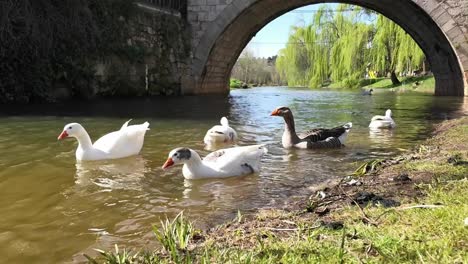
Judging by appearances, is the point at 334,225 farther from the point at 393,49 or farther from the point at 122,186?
the point at 393,49

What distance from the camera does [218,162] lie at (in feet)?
16.3

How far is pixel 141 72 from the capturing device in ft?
60.7

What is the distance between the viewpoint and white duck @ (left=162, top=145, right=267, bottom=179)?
4.74 meters

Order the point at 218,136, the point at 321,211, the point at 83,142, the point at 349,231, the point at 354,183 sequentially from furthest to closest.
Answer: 1. the point at 218,136
2. the point at 83,142
3. the point at 354,183
4. the point at 321,211
5. the point at 349,231

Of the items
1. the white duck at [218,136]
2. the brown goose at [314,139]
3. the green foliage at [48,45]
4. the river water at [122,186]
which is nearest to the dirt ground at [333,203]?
the river water at [122,186]

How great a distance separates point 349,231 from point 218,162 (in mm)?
2478

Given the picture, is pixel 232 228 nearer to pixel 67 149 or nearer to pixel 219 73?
pixel 67 149

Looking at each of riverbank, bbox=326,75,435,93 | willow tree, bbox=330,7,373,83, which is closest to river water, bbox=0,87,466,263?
riverbank, bbox=326,75,435,93

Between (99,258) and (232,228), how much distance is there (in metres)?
0.83

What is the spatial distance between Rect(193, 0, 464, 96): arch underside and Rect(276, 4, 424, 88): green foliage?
8138mm

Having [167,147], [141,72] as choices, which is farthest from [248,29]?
[167,147]

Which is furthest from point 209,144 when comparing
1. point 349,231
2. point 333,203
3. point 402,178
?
point 349,231

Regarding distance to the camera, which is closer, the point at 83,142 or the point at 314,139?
the point at 83,142

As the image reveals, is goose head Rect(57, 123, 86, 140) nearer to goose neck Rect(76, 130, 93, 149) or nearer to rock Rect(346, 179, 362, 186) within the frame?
goose neck Rect(76, 130, 93, 149)
